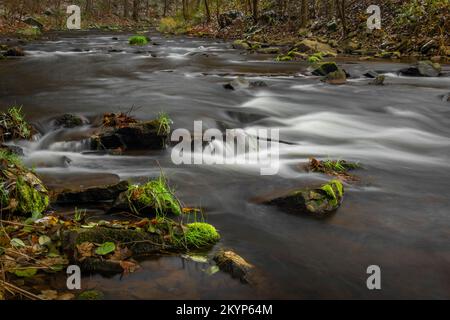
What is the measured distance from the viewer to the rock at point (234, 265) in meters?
3.75

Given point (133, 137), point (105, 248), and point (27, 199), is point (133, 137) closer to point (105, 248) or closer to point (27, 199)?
point (27, 199)

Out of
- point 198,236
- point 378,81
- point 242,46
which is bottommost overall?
point 198,236

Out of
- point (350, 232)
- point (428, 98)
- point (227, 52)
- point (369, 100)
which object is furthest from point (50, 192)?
point (227, 52)

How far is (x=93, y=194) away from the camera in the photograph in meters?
5.05

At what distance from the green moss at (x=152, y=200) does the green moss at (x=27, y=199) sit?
0.84 metres

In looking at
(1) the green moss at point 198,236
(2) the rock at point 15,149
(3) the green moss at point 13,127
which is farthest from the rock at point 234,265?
(3) the green moss at point 13,127

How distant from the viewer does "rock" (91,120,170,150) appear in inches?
281

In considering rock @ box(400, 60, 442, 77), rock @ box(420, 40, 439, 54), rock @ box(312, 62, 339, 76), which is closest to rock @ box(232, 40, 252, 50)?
rock @ box(420, 40, 439, 54)

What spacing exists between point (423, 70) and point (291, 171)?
428 inches

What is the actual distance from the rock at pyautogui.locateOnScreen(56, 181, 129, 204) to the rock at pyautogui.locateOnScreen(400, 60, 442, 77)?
12952mm

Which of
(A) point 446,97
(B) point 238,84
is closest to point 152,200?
(B) point 238,84

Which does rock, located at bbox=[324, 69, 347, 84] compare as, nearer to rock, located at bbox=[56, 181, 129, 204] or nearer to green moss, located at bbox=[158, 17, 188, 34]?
rock, located at bbox=[56, 181, 129, 204]
